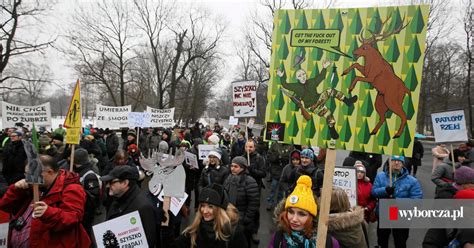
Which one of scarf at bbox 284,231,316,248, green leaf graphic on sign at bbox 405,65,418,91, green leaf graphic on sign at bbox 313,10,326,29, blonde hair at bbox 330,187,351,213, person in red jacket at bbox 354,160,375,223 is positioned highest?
green leaf graphic on sign at bbox 313,10,326,29

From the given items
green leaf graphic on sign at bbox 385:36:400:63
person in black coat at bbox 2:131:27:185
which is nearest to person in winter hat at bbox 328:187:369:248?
green leaf graphic on sign at bbox 385:36:400:63

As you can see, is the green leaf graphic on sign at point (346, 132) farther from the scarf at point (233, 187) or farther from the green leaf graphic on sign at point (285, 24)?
the scarf at point (233, 187)

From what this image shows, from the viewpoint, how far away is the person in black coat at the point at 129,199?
338 cm

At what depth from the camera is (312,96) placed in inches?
104

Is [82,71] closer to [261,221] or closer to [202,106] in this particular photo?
[202,106]

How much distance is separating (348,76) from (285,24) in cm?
65

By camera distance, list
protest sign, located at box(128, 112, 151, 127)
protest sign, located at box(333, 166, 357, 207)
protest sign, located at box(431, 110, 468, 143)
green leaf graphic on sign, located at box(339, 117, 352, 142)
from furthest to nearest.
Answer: protest sign, located at box(128, 112, 151, 127) → protest sign, located at box(431, 110, 468, 143) → protest sign, located at box(333, 166, 357, 207) → green leaf graphic on sign, located at box(339, 117, 352, 142)

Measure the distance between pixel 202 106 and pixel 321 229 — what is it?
135ft

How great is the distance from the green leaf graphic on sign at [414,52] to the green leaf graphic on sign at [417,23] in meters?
0.06

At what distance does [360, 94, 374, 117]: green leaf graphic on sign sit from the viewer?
2492mm

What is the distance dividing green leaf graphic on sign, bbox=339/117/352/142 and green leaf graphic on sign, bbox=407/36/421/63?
0.62m

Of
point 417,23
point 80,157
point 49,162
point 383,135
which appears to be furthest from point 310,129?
point 80,157

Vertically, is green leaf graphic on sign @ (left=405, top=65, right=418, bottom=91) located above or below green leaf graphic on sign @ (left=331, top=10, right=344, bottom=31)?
below

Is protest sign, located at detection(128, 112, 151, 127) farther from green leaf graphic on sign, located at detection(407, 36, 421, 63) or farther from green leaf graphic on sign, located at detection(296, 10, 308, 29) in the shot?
green leaf graphic on sign, located at detection(407, 36, 421, 63)
